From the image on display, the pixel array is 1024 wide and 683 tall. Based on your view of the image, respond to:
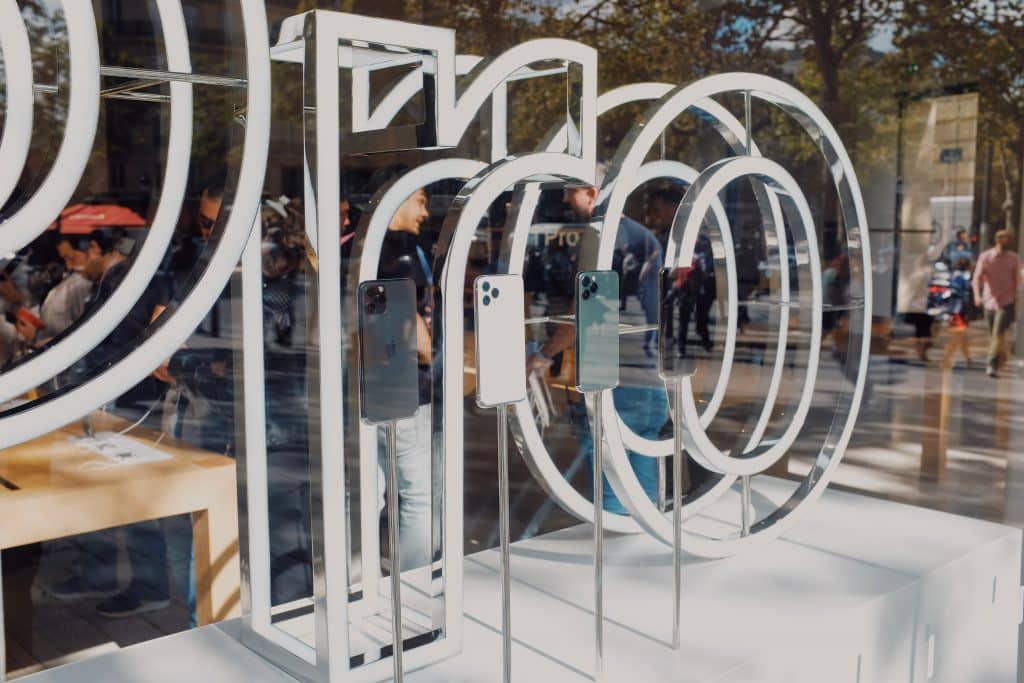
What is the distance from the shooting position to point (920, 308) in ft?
17.7

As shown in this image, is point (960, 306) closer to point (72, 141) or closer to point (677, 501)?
point (677, 501)

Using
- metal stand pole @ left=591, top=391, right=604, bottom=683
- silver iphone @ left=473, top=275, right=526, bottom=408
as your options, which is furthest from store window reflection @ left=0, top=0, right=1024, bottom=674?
silver iphone @ left=473, top=275, right=526, bottom=408

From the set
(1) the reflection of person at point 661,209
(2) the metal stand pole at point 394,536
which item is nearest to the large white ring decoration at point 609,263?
(2) the metal stand pole at point 394,536

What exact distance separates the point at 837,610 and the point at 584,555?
1.90 ft

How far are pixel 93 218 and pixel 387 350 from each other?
21.4 feet

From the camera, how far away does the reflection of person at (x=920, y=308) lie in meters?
5.36

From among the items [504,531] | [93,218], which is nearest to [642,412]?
[504,531]

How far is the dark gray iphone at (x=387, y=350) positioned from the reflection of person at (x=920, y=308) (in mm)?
4491

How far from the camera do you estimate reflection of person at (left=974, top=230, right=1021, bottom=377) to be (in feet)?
16.1

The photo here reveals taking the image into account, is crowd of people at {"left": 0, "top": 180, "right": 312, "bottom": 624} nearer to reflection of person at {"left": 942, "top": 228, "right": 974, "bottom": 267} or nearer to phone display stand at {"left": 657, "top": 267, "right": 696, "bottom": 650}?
phone display stand at {"left": 657, "top": 267, "right": 696, "bottom": 650}

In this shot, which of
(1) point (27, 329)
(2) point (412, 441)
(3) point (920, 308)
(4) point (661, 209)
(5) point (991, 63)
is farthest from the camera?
(4) point (661, 209)

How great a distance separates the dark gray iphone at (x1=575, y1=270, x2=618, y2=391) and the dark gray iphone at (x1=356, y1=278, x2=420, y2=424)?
1.02 ft

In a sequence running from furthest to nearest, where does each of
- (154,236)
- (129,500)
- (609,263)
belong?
(129,500), (609,263), (154,236)

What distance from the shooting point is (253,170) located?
1.49 meters
